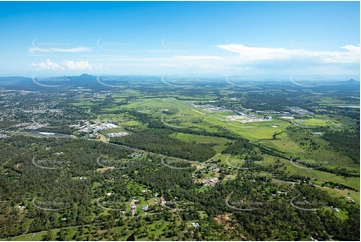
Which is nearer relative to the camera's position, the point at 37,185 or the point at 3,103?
the point at 37,185

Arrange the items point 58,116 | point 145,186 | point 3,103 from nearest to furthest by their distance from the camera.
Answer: point 145,186, point 58,116, point 3,103

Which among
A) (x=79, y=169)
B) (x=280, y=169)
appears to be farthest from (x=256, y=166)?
(x=79, y=169)

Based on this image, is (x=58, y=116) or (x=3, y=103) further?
(x=3, y=103)

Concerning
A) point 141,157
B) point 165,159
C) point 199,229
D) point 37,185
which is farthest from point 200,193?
point 37,185

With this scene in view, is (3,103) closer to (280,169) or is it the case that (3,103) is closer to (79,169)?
(79,169)

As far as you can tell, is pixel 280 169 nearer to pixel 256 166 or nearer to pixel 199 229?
pixel 256 166

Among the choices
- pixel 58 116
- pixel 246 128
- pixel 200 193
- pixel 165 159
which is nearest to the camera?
pixel 200 193

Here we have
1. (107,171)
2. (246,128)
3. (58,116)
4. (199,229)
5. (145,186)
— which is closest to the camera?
(199,229)

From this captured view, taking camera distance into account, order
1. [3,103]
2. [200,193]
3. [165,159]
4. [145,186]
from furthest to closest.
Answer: [3,103] < [165,159] < [145,186] < [200,193]
